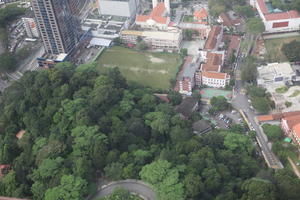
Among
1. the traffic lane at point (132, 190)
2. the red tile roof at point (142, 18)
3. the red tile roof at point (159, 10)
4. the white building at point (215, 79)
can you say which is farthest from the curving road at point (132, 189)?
the red tile roof at point (159, 10)

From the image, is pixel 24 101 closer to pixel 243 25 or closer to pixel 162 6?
pixel 162 6

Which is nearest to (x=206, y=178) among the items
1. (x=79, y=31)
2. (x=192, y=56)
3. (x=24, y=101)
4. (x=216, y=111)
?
(x=216, y=111)

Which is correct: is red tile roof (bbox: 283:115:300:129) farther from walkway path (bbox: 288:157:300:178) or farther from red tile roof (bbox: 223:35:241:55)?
red tile roof (bbox: 223:35:241:55)

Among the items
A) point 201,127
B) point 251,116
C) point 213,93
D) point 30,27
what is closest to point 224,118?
point 251,116

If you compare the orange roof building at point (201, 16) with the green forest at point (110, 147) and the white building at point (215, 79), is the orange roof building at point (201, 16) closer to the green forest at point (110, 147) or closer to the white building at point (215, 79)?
the white building at point (215, 79)

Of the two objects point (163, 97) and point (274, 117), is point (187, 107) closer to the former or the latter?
point (163, 97)
